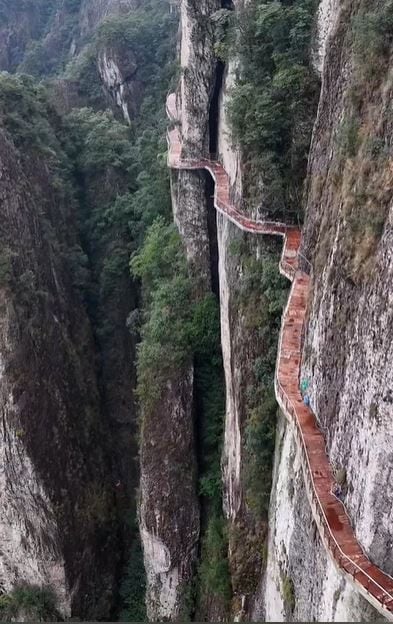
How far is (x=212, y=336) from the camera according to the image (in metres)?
25.0

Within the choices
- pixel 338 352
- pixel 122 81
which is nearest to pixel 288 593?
pixel 338 352

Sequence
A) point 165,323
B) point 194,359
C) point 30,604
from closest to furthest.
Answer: point 30,604 < point 165,323 < point 194,359

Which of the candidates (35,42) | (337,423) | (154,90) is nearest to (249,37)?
(337,423)

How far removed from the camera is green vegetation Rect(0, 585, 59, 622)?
2486cm

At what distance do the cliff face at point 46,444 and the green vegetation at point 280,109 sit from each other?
11665mm

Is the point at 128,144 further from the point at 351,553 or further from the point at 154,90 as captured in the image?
the point at 351,553

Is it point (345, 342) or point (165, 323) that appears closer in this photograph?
point (345, 342)

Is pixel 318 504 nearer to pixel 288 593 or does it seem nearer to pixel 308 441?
pixel 308 441

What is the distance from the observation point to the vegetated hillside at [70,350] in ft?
82.3

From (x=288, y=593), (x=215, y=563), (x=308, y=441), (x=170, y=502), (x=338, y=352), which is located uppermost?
(x=338, y=352)

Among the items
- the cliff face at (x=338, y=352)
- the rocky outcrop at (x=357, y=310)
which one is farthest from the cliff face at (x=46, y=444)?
the rocky outcrop at (x=357, y=310)

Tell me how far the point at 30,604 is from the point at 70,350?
10.7 m

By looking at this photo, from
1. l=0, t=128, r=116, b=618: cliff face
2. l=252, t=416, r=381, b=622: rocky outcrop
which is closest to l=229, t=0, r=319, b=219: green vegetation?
l=252, t=416, r=381, b=622: rocky outcrop

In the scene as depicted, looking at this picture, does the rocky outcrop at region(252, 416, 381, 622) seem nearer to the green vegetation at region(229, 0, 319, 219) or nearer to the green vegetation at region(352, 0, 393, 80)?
the green vegetation at region(229, 0, 319, 219)
